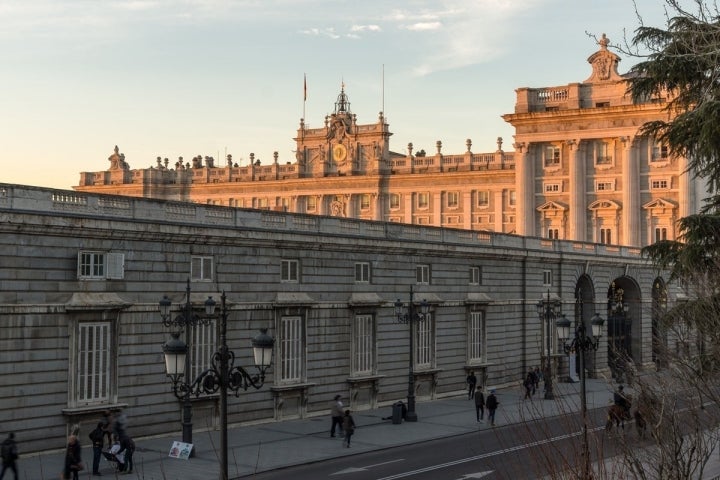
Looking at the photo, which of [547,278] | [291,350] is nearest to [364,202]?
[547,278]

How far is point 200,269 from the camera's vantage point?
35812 mm

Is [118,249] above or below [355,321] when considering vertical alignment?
above

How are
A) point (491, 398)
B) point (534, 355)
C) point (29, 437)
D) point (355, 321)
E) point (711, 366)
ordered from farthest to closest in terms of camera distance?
point (534, 355), point (355, 321), point (491, 398), point (29, 437), point (711, 366)

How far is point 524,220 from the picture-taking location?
9725 cm

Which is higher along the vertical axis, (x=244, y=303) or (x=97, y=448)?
(x=244, y=303)

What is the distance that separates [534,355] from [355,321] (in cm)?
1634

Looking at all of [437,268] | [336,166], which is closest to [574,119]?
[336,166]

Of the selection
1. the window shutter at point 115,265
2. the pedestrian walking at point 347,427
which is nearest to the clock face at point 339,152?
the window shutter at point 115,265

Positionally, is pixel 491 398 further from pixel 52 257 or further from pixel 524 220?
pixel 524 220

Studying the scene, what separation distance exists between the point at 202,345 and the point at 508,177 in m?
79.5

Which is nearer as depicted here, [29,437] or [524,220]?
[29,437]

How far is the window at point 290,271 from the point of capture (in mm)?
39219

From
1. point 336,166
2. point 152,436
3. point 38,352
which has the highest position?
point 336,166

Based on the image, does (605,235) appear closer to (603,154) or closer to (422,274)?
(603,154)
